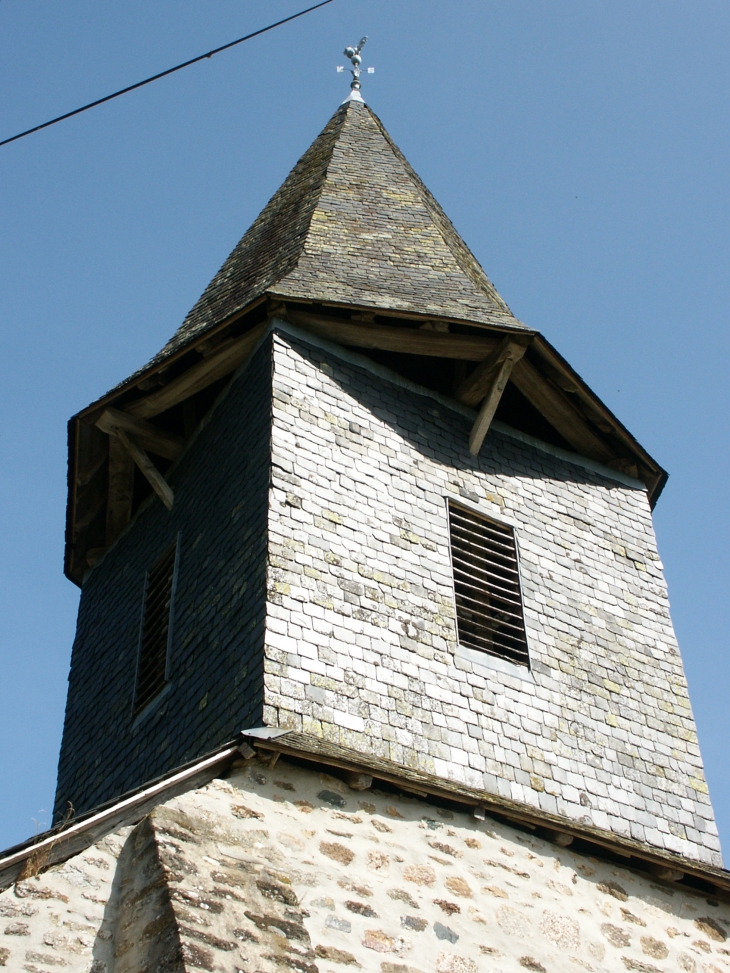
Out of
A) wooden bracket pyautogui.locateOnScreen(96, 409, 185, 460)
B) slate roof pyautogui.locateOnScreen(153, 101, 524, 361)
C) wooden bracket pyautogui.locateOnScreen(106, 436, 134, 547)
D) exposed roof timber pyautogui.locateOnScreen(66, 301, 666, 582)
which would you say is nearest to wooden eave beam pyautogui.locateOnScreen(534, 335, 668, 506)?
exposed roof timber pyautogui.locateOnScreen(66, 301, 666, 582)

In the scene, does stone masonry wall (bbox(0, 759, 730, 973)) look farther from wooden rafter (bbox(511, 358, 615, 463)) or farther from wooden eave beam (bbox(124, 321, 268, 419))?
wooden rafter (bbox(511, 358, 615, 463))

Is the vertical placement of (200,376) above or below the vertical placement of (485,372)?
below

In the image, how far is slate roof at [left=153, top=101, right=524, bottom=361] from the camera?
37.6ft

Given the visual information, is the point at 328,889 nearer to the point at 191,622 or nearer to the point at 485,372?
the point at 191,622

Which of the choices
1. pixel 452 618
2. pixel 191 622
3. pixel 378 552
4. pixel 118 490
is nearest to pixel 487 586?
pixel 452 618

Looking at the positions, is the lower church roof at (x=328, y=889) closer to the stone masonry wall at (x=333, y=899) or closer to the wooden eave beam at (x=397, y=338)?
the stone masonry wall at (x=333, y=899)

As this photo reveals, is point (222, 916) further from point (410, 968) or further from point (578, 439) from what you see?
point (578, 439)

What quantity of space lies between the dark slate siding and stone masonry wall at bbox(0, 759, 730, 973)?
37.3 inches

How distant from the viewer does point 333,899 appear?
6828 millimetres

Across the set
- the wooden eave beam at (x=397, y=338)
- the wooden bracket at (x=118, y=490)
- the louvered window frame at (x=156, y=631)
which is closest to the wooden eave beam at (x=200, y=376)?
the wooden eave beam at (x=397, y=338)

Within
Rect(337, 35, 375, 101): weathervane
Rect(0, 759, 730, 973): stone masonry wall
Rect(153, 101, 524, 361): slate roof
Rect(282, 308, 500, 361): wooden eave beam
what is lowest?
Rect(0, 759, 730, 973): stone masonry wall

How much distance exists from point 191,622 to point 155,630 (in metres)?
0.91

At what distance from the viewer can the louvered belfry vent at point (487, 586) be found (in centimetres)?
977

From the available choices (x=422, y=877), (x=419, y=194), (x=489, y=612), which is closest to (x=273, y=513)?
(x=489, y=612)
